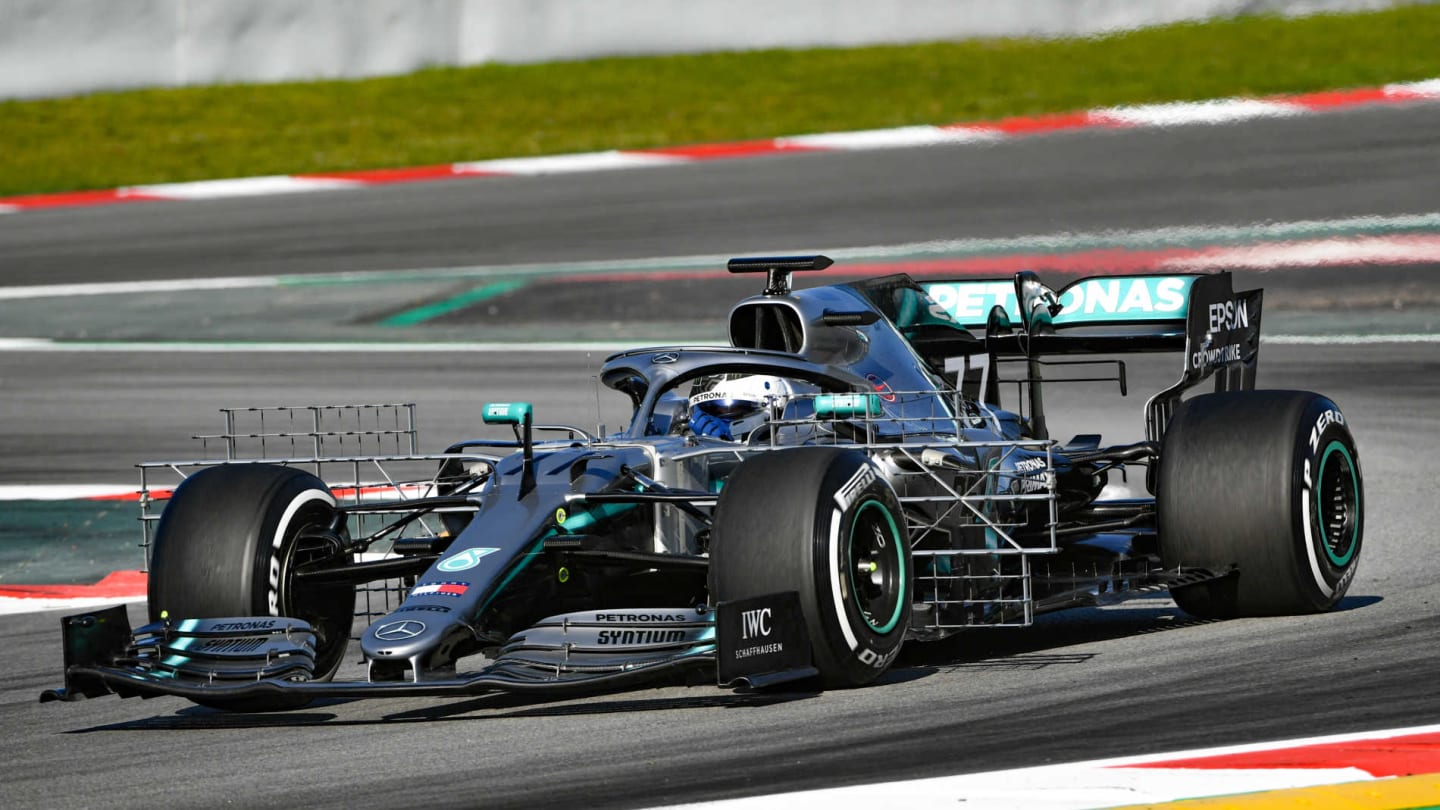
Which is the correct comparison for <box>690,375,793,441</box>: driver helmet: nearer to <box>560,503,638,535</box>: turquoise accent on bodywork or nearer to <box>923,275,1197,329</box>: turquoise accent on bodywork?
<box>560,503,638,535</box>: turquoise accent on bodywork

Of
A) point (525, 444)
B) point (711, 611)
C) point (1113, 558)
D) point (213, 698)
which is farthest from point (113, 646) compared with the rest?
point (1113, 558)

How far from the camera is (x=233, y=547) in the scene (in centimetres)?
769

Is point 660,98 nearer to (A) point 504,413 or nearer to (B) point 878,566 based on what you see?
(A) point 504,413

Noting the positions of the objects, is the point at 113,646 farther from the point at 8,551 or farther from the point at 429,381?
the point at 429,381

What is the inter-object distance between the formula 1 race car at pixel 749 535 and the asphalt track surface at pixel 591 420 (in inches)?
8.1

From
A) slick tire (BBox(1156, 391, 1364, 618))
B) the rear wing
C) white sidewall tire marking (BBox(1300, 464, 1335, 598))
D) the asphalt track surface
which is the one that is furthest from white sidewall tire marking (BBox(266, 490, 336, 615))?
white sidewall tire marking (BBox(1300, 464, 1335, 598))

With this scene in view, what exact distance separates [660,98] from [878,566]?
17008 millimetres

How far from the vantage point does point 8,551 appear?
11680 millimetres

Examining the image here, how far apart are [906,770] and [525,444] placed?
91.1 inches

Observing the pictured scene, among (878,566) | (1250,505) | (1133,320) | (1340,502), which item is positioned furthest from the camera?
(1133,320)

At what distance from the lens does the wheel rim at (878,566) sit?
727 cm

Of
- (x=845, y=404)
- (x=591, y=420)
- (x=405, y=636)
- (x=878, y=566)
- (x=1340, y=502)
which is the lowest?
(x=405, y=636)

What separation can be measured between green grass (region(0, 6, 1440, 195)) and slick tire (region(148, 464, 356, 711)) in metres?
14.6

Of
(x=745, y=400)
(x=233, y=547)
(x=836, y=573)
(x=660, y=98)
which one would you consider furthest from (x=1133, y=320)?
(x=660, y=98)
